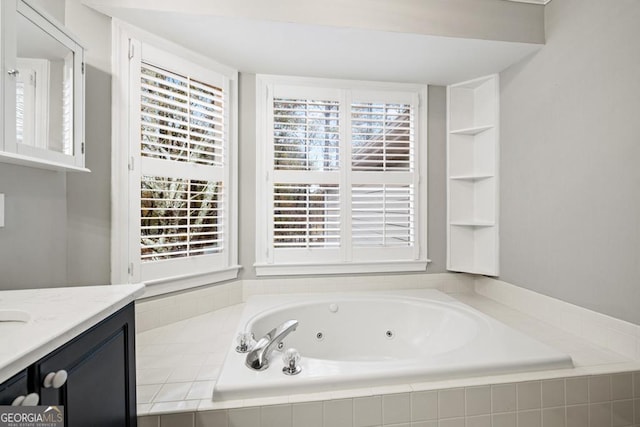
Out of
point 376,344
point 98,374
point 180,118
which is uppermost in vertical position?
point 180,118

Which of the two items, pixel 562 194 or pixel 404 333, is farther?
pixel 404 333

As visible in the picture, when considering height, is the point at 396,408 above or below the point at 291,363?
below

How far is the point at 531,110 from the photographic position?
2.03 metres

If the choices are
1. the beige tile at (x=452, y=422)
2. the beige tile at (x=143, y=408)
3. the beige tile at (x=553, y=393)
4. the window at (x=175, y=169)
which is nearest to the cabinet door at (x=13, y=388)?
the beige tile at (x=143, y=408)

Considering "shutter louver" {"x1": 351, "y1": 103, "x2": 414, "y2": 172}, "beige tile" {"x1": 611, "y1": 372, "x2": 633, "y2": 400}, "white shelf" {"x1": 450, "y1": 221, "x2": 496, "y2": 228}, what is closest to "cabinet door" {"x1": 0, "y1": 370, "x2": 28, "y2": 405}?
"beige tile" {"x1": 611, "y1": 372, "x2": 633, "y2": 400}

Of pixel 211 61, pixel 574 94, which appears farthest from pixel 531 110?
pixel 211 61

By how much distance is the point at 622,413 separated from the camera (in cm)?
134

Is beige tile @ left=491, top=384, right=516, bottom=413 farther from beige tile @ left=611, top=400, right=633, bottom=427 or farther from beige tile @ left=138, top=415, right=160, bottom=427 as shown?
beige tile @ left=138, top=415, right=160, bottom=427


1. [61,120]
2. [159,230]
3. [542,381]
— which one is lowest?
[542,381]

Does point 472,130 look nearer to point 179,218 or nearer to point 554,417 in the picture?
point 554,417

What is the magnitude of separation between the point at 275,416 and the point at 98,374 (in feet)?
1.98

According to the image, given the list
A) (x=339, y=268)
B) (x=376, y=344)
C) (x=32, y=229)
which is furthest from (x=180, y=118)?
(x=376, y=344)

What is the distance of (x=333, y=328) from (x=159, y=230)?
1304mm

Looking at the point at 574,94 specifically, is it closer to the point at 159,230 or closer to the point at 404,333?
the point at 404,333
